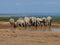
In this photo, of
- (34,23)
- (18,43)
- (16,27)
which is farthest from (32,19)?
(18,43)

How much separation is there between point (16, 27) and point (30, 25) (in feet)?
5.87

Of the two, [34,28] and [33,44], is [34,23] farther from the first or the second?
[33,44]

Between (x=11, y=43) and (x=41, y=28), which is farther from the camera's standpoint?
(x=41, y=28)

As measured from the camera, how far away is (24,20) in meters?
29.9

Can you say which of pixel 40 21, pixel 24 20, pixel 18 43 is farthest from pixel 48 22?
pixel 18 43

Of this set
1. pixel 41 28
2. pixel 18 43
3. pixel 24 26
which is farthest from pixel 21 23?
pixel 18 43

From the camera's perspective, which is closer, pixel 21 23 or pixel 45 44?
pixel 45 44

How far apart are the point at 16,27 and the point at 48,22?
3961 mm

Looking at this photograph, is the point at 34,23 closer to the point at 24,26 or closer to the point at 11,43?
the point at 24,26

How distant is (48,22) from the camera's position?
3008 centimetres

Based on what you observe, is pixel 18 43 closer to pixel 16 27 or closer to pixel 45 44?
pixel 45 44

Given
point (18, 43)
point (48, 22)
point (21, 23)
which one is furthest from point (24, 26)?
point (18, 43)

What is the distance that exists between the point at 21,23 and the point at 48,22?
339cm

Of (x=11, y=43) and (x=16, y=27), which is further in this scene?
(x=16, y=27)
